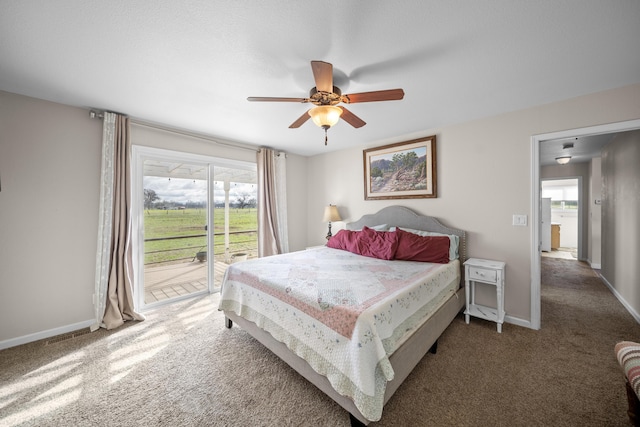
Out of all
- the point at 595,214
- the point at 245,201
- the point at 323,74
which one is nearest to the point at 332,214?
the point at 245,201

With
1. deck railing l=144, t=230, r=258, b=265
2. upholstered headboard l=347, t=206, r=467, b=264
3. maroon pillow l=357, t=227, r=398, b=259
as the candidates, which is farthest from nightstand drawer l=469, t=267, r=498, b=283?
deck railing l=144, t=230, r=258, b=265

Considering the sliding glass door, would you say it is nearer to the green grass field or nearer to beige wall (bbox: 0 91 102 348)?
the green grass field

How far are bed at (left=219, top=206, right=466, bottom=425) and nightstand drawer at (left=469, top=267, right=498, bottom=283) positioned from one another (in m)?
0.16

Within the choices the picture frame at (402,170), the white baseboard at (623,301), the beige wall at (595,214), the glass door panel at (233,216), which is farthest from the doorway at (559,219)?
the glass door panel at (233,216)

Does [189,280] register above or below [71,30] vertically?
below

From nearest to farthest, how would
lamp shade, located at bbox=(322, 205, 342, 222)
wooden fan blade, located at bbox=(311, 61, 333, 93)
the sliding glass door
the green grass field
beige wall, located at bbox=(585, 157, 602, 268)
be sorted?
wooden fan blade, located at bbox=(311, 61, 333, 93)
the sliding glass door
the green grass field
lamp shade, located at bbox=(322, 205, 342, 222)
beige wall, located at bbox=(585, 157, 602, 268)

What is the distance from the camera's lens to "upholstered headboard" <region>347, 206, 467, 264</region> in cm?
298

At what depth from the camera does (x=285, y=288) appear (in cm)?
189

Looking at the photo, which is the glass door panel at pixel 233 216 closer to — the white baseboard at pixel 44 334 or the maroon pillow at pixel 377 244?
the white baseboard at pixel 44 334

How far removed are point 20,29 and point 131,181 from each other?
66.9 inches

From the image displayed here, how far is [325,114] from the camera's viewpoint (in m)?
1.92

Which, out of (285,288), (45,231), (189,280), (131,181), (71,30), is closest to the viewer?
(71,30)

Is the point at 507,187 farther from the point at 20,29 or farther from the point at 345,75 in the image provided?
the point at 20,29

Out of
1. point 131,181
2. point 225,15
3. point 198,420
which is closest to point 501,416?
point 198,420
